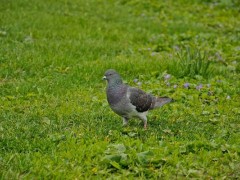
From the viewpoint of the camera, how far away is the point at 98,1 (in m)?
→ 18.4

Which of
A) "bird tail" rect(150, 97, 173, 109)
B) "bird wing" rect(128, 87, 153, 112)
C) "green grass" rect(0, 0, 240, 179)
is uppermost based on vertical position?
"bird wing" rect(128, 87, 153, 112)

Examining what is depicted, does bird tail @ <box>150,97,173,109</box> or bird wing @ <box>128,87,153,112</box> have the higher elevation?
bird wing @ <box>128,87,153,112</box>

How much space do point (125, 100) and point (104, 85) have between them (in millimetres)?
2826

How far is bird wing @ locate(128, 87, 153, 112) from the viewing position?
8016 mm

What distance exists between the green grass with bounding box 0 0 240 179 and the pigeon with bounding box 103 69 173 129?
0.75ft

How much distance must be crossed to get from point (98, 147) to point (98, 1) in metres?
11.9

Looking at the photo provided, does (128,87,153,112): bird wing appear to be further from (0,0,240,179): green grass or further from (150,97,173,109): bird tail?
(0,0,240,179): green grass

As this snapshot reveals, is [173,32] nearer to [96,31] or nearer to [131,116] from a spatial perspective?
[96,31]

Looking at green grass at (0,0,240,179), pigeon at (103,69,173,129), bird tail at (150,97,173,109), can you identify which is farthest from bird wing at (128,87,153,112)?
green grass at (0,0,240,179)

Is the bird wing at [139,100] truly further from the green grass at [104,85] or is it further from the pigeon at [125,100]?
the green grass at [104,85]

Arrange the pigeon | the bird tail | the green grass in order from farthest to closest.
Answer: the bird tail → the pigeon → the green grass

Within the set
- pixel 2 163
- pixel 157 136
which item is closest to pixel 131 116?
pixel 157 136

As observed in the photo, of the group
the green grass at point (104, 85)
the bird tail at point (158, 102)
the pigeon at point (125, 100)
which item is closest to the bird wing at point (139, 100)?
the pigeon at point (125, 100)

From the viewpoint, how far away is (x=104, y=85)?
10.7m
